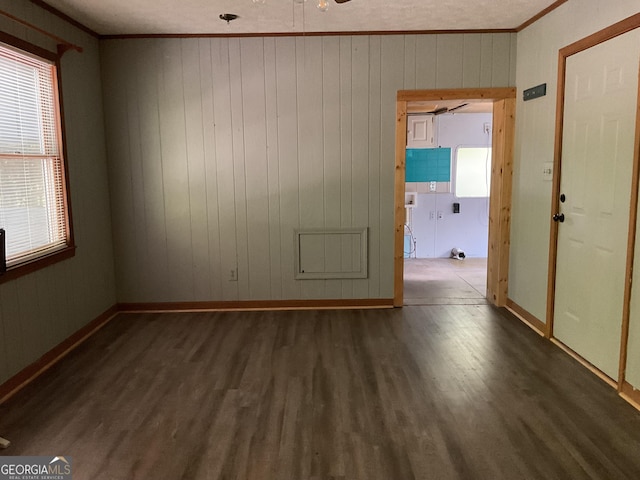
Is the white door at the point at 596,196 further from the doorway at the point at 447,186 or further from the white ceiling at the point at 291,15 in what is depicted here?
the doorway at the point at 447,186

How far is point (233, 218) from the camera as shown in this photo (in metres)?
4.59

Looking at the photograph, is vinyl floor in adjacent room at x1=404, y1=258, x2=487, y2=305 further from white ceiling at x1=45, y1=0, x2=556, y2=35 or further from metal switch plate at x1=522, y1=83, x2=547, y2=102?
white ceiling at x1=45, y1=0, x2=556, y2=35

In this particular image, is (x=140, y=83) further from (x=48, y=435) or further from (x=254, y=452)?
(x=254, y=452)

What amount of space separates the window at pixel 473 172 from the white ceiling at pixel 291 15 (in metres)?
3.30

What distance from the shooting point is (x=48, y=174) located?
350 centimetres

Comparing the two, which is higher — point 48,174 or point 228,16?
point 228,16

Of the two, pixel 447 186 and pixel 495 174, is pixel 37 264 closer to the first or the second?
pixel 495 174

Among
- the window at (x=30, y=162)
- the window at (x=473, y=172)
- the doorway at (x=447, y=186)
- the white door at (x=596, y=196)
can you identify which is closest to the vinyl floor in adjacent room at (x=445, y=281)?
the doorway at (x=447, y=186)

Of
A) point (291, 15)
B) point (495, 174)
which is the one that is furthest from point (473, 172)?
point (291, 15)

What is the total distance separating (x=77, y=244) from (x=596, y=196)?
391 cm

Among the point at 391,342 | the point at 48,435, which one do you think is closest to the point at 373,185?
the point at 391,342

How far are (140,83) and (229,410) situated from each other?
3148mm

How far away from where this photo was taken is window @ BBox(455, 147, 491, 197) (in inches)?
292

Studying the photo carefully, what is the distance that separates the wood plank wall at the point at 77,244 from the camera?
3.09 m
